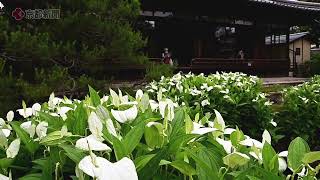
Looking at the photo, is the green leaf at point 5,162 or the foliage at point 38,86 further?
the foliage at point 38,86

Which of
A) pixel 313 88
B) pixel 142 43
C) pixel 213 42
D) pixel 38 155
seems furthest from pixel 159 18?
pixel 38 155

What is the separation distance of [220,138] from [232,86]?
11.9 ft

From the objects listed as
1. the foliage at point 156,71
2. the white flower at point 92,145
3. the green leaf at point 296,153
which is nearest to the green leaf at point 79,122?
the white flower at point 92,145

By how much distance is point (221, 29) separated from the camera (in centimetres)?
1545

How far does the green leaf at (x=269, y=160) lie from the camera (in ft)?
3.60

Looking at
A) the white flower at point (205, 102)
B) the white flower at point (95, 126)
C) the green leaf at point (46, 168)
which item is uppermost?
the white flower at point (95, 126)

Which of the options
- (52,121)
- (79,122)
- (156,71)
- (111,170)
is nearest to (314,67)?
(156,71)

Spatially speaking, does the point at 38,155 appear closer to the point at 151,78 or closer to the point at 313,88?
the point at 313,88

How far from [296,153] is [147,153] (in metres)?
0.40

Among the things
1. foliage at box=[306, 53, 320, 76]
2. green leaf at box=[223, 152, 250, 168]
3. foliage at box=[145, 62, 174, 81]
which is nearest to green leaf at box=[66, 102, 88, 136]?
green leaf at box=[223, 152, 250, 168]

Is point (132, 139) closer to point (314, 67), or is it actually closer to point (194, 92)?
point (194, 92)

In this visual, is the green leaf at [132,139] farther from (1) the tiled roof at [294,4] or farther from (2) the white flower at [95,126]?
(1) the tiled roof at [294,4]

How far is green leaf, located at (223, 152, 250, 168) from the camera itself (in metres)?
1.03

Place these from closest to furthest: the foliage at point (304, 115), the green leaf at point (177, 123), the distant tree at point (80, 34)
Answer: the green leaf at point (177, 123)
the foliage at point (304, 115)
the distant tree at point (80, 34)
